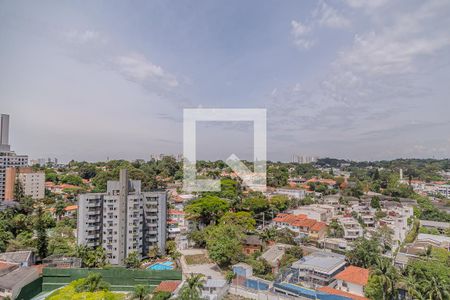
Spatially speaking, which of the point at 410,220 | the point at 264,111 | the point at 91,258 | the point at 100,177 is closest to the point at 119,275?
the point at 91,258

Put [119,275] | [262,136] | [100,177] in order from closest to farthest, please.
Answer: [119,275] → [262,136] → [100,177]

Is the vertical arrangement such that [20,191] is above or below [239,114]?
below

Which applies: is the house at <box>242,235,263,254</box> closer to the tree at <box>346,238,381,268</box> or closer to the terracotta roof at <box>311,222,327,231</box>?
the tree at <box>346,238,381,268</box>

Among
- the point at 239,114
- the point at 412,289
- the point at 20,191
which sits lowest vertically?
the point at 412,289

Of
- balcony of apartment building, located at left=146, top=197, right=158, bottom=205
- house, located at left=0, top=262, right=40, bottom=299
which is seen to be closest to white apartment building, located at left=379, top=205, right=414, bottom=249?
balcony of apartment building, located at left=146, top=197, right=158, bottom=205

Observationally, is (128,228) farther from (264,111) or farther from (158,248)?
(264,111)

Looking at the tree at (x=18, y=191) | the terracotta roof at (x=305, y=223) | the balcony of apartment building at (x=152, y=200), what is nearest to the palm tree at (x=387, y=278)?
the terracotta roof at (x=305, y=223)
